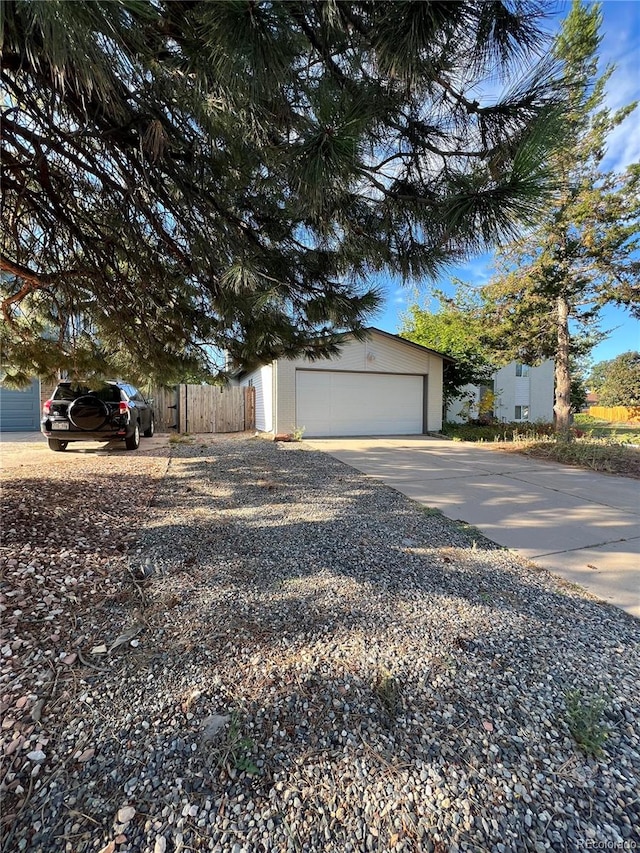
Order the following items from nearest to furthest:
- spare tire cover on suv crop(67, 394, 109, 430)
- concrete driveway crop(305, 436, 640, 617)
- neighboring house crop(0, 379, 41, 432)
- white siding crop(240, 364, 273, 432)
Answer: concrete driveway crop(305, 436, 640, 617) → spare tire cover on suv crop(67, 394, 109, 430) → white siding crop(240, 364, 273, 432) → neighboring house crop(0, 379, 41, 432)

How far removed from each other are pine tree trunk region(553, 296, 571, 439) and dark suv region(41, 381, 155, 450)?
10.4m

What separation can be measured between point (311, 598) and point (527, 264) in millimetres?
10607

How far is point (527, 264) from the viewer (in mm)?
9578

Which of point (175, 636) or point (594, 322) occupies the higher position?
point (594, 322)

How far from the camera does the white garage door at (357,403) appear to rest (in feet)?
36.6

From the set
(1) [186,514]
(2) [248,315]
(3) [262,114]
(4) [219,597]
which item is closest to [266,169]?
(3) [262,114]

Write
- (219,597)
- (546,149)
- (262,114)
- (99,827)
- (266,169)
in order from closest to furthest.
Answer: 1. (99,827)
2. (546,149)
3. (262,114)
4. (219,597)
5. (266,169)

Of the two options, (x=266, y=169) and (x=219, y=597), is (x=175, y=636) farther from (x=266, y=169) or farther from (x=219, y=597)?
(x=266, y=169)

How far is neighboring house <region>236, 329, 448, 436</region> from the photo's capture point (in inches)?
429

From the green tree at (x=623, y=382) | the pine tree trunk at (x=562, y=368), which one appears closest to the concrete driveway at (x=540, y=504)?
the pine tree trunk at (x=562, y=368)

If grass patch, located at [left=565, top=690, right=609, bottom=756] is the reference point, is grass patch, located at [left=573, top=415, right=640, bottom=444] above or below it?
above

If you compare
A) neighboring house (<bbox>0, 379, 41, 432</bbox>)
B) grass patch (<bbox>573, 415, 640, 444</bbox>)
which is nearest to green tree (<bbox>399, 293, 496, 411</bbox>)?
grass patch (<bbox>573, 415, 640, 444</bbox>)

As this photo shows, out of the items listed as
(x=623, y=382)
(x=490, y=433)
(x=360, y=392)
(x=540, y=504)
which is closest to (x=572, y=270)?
(x=490, y=433)

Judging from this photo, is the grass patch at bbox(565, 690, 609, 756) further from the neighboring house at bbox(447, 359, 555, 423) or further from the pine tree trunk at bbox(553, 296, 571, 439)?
the neighboring house at bbox(447, 359, 555, 423)
